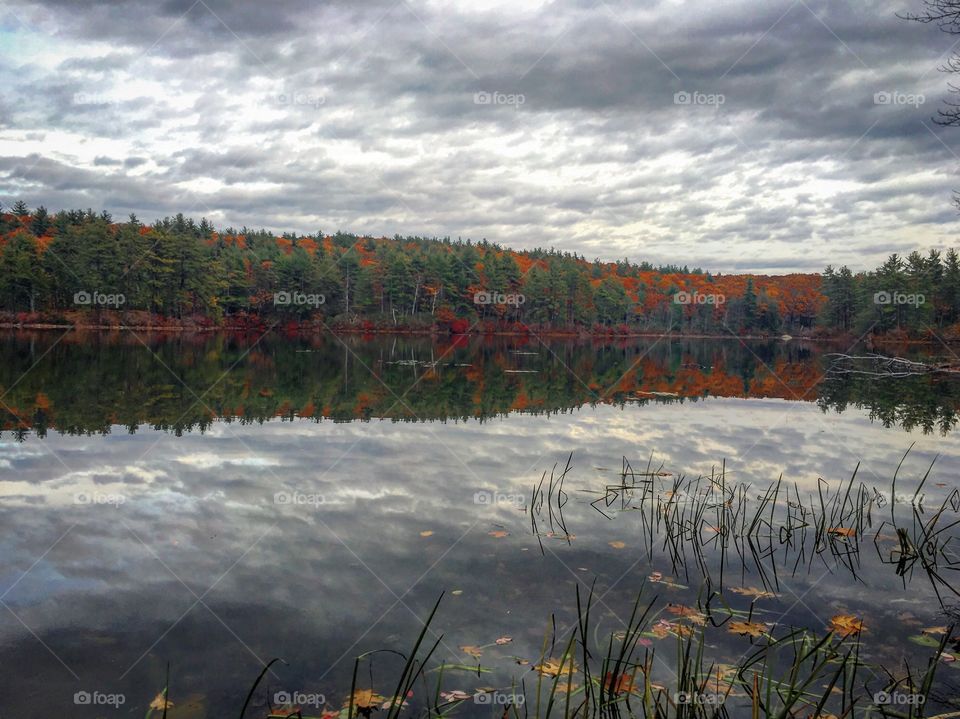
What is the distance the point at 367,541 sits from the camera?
25.4 feet

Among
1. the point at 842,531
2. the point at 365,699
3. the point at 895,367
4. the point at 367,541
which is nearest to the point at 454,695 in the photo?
the point at 365,699

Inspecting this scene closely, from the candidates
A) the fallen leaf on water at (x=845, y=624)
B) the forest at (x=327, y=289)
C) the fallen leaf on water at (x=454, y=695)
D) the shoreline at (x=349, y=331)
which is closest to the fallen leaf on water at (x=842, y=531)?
the fallen leaf on water at (x=845, y=624)

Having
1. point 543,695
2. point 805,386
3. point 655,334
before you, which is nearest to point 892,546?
point 543,695

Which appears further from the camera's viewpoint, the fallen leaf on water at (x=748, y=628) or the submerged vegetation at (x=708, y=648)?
the fallen leaf on water at (x=748, y=628)

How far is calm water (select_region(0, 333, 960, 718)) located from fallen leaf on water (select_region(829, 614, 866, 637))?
4.7 inches

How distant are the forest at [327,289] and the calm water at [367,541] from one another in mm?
57979

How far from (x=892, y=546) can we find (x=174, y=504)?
9810 millimetres

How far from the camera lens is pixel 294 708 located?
4.34 meters

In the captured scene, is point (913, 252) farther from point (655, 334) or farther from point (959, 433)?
point (959, 433)

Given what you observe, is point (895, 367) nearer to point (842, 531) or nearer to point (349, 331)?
point (842, 531)

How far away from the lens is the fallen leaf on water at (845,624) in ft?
18.6

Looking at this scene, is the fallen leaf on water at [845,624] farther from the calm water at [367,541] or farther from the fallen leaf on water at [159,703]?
the fallen leaf on water at [159,703]

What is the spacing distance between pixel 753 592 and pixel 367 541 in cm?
443

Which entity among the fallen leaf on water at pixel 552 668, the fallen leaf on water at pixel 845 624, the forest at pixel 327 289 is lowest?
the fallen leaf on water at pixel 552 668
